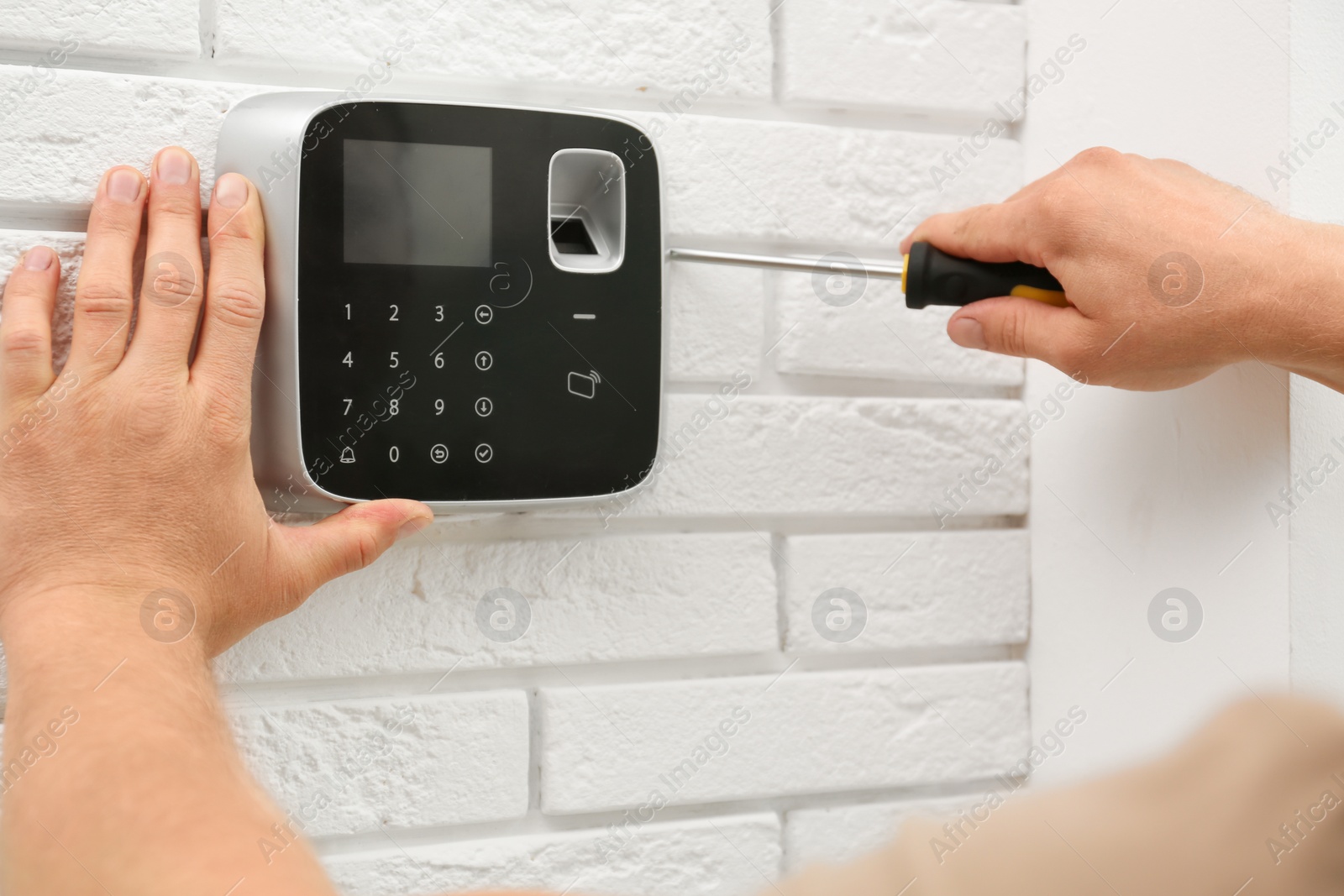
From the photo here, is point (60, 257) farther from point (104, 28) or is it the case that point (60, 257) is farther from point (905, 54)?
point (905, 54)

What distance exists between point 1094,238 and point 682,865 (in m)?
0.50

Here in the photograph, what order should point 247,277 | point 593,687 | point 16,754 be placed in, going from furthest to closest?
point 593,687 → point 247,277 → point 16,754

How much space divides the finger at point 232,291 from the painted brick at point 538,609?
0.53 ft

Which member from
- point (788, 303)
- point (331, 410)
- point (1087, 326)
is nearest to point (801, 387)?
point (788, 303)

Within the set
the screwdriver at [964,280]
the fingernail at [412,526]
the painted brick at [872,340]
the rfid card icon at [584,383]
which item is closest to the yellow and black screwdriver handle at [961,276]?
the screwdriver at [964,280]

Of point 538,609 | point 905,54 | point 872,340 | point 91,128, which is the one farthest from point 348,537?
point 905,54

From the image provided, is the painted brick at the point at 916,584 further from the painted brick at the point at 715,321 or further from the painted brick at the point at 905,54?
the painted brick at the point at 905,54

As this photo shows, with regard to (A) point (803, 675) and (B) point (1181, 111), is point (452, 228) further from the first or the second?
(B) point (1181, 111)

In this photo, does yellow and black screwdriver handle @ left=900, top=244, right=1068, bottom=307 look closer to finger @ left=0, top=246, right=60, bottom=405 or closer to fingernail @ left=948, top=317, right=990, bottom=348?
fingernail @ left=948, top=317, right=990, bottom=348

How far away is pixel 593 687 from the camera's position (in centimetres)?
64

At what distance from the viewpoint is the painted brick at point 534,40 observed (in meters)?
0.58

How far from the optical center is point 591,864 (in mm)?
639

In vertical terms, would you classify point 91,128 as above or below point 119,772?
above

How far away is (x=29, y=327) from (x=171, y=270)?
78mm
